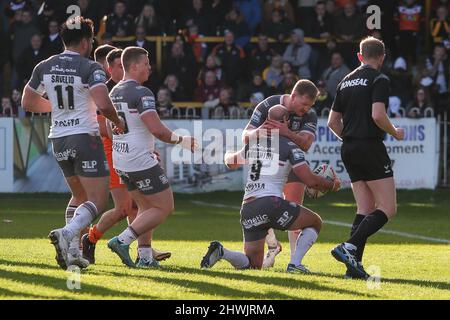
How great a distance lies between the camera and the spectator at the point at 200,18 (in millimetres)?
25750

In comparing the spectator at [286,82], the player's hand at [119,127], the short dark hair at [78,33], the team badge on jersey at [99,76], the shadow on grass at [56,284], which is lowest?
the shadow on grass at [56,284]

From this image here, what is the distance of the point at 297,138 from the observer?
11.0 metres

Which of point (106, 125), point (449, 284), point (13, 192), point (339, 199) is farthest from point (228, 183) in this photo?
point (449, 284)

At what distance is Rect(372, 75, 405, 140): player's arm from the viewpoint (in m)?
10.4

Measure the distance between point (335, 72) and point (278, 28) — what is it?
2.13 meters

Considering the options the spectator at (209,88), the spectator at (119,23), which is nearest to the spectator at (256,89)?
the spectator at (209,88)

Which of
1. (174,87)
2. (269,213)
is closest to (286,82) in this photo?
(174,87)

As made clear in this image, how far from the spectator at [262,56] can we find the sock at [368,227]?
47.4 ft

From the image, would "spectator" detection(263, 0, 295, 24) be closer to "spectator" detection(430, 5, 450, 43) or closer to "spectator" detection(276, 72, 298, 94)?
"spectator" detection(276, 72, 298, 94)

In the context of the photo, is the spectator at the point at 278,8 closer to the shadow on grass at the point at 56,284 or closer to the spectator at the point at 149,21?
the spectator at the point at 149,21

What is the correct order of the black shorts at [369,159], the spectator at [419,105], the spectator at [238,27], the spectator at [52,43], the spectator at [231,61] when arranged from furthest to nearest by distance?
the spectator at [238,27] < the spectator at [231,61] < the spectator at [52,43] < the spectator at [419,105] < the black shorts at [369,159]

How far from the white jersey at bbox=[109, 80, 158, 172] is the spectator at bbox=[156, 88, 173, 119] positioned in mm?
11151

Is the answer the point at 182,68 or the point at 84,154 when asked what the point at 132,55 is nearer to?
the point at 84,154

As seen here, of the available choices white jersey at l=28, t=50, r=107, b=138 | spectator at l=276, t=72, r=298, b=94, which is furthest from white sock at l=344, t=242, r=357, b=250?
spectator at l=276, t=72, r=298, b=94
